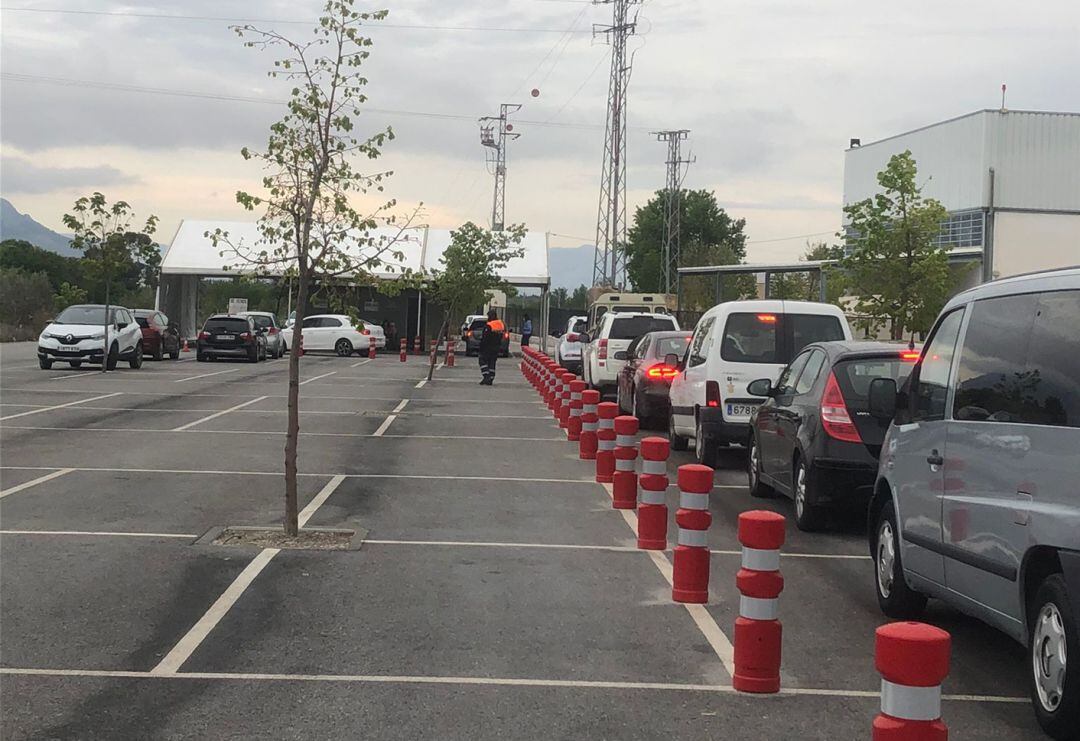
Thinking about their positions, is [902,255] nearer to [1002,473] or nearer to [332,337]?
[1002,473]

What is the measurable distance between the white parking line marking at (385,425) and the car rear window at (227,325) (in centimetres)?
2111

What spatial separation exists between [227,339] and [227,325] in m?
0.54

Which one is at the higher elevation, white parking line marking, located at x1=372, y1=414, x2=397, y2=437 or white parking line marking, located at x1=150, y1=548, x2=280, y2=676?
white parking line marking, located at x1=150, y1=548, x2=280, y2=676

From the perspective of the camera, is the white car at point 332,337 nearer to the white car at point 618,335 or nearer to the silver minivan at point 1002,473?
the white car at point 618,335

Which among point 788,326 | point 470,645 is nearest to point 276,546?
point 470,645

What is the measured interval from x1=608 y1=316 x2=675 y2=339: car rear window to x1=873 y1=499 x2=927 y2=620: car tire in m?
19.0

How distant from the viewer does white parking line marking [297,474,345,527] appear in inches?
423

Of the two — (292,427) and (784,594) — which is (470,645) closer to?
(784,594)

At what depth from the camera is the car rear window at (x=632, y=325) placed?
26.8m

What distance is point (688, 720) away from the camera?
5.50m

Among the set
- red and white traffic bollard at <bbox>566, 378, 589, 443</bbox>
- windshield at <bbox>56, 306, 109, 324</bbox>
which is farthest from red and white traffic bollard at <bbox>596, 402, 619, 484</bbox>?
windshield at <bbox>56, 306, 109, 324</bbox>

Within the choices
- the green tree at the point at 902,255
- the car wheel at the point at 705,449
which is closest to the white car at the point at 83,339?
the green tree at the point at 902,255

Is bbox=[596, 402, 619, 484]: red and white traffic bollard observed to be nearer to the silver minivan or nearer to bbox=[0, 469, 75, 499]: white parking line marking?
bbox=[0, 469, 75, 499]: white parking line marking

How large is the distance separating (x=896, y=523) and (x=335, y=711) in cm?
343
